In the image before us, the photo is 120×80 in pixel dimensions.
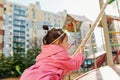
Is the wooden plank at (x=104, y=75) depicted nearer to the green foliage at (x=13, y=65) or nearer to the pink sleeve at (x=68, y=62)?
the pink sleeve at (x=68, y=62)

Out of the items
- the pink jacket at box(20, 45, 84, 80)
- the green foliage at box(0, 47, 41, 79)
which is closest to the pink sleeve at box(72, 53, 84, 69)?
the pink jacket at box(20, 45, 84, 80)

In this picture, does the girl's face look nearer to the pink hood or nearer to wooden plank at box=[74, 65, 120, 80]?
the pink hood

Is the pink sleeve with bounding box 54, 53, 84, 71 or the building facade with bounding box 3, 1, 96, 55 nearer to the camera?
the pink sleeve with bounding box 54, 53, 84, 71

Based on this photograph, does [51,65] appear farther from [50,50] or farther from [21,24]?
[21,24]

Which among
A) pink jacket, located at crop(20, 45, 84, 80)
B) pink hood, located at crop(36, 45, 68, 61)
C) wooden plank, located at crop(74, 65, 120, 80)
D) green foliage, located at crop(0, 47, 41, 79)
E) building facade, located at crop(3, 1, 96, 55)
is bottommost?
green foliage, located at crop(0, 47, 41, 79)

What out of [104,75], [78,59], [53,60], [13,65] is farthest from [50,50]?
[13,65]

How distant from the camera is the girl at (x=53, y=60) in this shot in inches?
34.9

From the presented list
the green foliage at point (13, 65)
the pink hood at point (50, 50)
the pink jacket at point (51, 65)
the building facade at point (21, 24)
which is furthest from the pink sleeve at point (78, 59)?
the building facade at point (21, 24)

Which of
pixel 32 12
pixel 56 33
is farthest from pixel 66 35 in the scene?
pixel 32 12

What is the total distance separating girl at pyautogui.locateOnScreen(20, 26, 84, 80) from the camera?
34.9 inches

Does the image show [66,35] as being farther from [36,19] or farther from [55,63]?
[36,19]

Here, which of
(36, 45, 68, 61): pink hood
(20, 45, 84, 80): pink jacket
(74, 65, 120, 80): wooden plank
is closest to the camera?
(20, 45, 84, 80): pink jacket

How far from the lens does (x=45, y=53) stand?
987mm

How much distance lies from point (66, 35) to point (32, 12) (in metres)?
33.3
